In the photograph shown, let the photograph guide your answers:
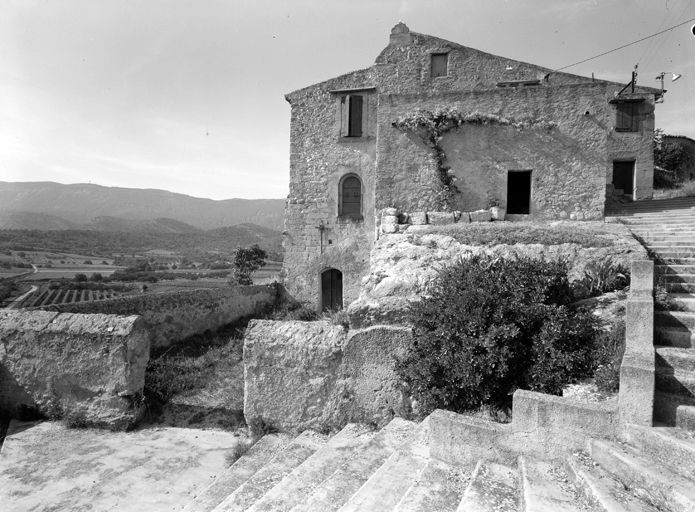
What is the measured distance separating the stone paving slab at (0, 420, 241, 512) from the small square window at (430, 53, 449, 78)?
17.2m

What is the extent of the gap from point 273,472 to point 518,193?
12.0 m

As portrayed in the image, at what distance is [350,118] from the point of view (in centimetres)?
1706

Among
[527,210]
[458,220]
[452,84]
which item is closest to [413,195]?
[458,220]

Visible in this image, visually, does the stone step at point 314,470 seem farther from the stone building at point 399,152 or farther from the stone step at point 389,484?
the stone building at point 399,152

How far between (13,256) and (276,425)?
182ft

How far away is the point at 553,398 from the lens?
3.15 metres

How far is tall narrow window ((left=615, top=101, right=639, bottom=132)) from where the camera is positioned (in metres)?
17.3

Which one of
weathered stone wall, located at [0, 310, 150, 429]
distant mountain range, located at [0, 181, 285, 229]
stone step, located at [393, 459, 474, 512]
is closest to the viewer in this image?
Answer: stone step, located at [393, 459, 474, 512]

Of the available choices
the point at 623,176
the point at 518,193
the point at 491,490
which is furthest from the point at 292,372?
the point at 623,176

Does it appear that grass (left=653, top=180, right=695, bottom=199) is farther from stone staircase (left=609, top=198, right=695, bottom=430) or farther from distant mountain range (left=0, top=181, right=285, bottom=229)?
distant mountain range (left=0, top=181, right=285, bottom=229)

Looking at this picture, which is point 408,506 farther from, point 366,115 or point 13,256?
point 13,256

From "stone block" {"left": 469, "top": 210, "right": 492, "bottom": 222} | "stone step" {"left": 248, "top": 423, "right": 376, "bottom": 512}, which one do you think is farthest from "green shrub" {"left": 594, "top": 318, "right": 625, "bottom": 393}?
"stone block" {"left": 469, "top": 210, "right": 492, "bottom": 222}

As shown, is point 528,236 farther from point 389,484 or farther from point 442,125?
point 389,484

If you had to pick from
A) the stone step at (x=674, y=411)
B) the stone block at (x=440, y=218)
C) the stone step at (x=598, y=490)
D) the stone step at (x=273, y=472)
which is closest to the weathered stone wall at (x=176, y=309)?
the stone step at (x=273, y=472)
